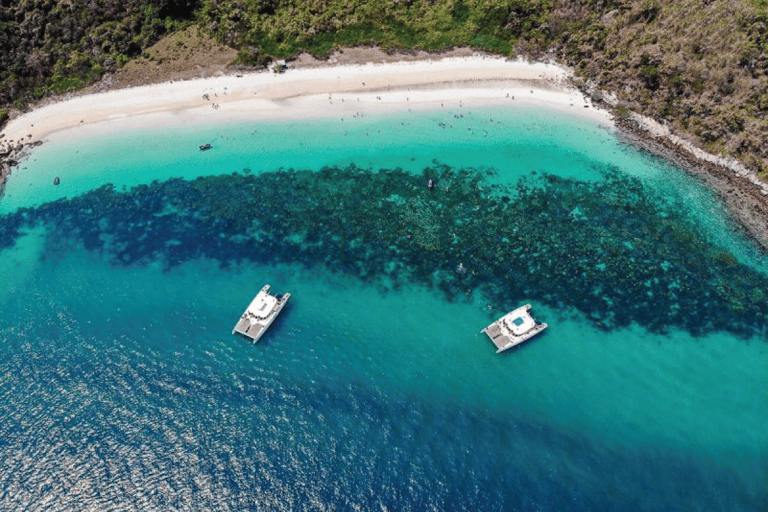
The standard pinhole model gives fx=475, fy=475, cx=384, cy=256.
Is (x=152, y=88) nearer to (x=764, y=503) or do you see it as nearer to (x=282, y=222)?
(x=282, y=222)

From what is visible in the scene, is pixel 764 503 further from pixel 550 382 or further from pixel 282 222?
pixel 282 222

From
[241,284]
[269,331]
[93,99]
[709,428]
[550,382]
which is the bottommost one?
[709,428]

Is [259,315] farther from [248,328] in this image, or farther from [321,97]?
[321,97]

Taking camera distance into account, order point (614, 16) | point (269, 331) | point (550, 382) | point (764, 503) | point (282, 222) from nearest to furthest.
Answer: point (764, 503), point (550, 382), point (269, 331), point (282, 222), point (614, 16)

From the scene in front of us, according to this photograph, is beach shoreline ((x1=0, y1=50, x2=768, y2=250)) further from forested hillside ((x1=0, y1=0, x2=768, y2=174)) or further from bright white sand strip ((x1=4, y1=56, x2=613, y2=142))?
forested hillside ((x1=0, y1=0, x2=768, y2=174))

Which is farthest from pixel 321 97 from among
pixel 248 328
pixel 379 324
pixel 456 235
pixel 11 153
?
pixel 11 153

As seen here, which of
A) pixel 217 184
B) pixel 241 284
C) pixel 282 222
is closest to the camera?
pixel 241 284

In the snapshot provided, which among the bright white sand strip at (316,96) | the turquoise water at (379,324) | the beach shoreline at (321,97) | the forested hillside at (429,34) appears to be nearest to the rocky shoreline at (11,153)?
the beach shoreline at (321,97)

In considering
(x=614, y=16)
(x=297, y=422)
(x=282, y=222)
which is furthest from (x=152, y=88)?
(x=614, y=16)

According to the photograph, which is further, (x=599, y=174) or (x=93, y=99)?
(x=93, y=99)

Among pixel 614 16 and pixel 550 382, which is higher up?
pixel 614 16
